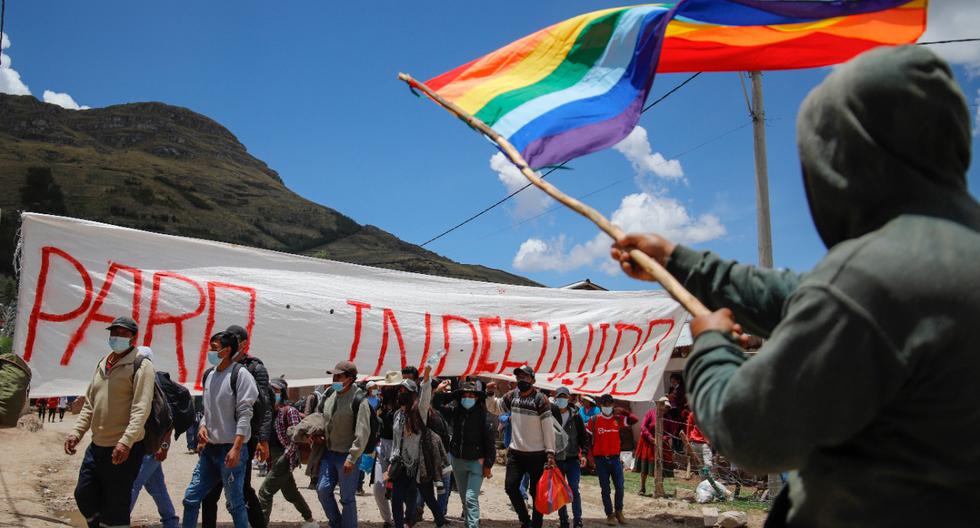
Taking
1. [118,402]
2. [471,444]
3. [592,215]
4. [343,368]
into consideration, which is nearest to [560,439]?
[471,444]

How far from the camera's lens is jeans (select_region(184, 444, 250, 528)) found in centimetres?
640

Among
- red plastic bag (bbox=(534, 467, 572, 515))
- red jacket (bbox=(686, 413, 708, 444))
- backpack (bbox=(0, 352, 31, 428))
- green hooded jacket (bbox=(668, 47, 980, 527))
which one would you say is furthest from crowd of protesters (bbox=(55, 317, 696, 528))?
green hooded jacket (bbox=(668, 47, 980, 527))

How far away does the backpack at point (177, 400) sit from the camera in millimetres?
6473

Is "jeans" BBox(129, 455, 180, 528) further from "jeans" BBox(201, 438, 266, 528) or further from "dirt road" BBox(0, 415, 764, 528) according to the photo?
"dirt road" BBox(0, 415, 764, 528)

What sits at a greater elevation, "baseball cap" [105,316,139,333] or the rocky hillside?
the rocky hillside

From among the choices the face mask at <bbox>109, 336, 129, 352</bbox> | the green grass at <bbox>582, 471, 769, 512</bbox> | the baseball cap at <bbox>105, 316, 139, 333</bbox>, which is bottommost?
the green grass at <bbox>582, 471, 769, 512</bbox>

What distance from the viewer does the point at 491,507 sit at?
1102 centimetres

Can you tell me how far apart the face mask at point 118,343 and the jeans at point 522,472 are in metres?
4.71

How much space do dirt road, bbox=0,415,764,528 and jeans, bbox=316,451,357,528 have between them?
126 cm

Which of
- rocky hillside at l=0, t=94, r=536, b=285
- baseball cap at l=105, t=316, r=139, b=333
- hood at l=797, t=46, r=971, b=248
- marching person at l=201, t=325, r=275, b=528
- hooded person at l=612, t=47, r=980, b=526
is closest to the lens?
hooded person at l=612, t=47, r=980, b=526

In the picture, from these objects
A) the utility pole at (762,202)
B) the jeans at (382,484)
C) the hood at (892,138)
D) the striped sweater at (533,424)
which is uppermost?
the utility pole at (762,202)

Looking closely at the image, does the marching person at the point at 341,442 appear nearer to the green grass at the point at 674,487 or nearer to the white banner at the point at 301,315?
the white banner at the point at 301,315

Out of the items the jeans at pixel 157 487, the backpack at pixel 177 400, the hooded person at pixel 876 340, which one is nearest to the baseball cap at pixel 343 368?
the backpack at pixel 177 400

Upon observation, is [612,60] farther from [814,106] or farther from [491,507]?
[491,507]
